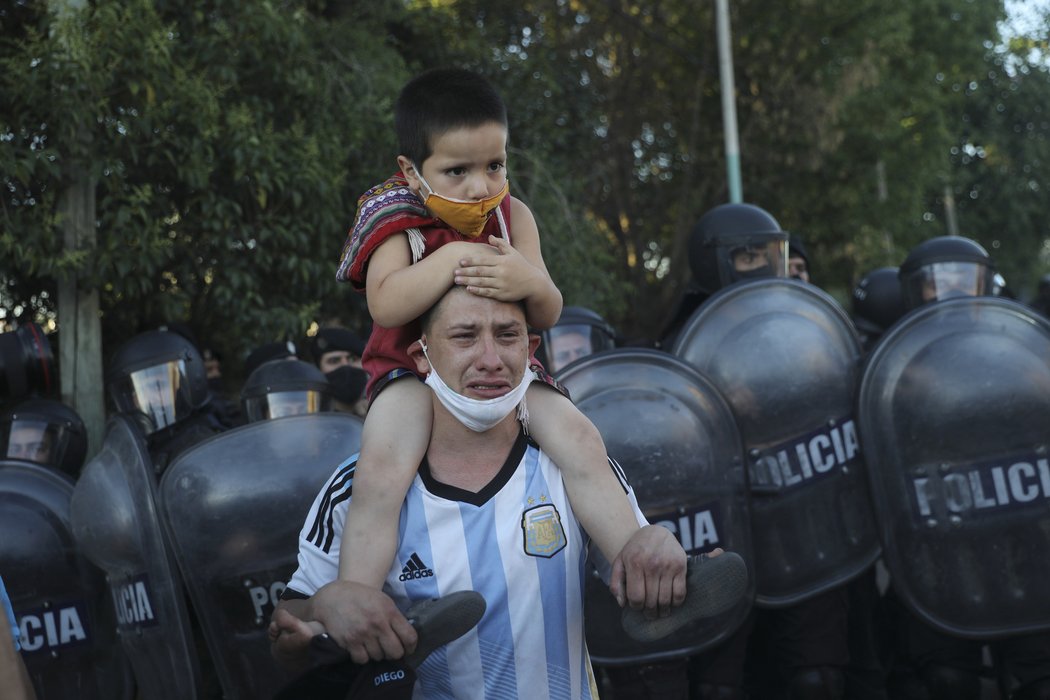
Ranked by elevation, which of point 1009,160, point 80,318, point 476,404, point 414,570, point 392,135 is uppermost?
point 1009,160

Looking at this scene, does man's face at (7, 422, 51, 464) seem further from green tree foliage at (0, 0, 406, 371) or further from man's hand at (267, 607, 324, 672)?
man's hand at (267, 607, 324, 672)

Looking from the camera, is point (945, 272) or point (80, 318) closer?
point (945, 272)

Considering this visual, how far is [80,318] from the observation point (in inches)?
288

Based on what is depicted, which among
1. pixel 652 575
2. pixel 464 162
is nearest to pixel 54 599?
pixel 464 162

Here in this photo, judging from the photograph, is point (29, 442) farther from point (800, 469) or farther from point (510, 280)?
point (510, 280)

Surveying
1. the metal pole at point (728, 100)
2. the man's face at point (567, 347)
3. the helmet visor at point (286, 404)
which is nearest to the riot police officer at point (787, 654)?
the man's face at point (567, 347)

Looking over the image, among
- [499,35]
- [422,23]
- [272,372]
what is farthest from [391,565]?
[499,35]

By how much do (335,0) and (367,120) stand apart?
2.63m

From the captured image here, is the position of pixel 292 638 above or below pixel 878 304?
below

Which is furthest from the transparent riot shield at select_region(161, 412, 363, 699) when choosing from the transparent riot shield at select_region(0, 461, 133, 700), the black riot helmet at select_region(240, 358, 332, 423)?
the black riot helmet at select_region(240, 358, 332, 423)

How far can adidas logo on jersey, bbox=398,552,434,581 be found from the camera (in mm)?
2746

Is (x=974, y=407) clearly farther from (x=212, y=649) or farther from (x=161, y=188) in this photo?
(x=161, y=188)

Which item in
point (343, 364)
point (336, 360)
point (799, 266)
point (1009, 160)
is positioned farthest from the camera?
point (1009, 160)

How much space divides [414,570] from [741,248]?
359 centimetres
